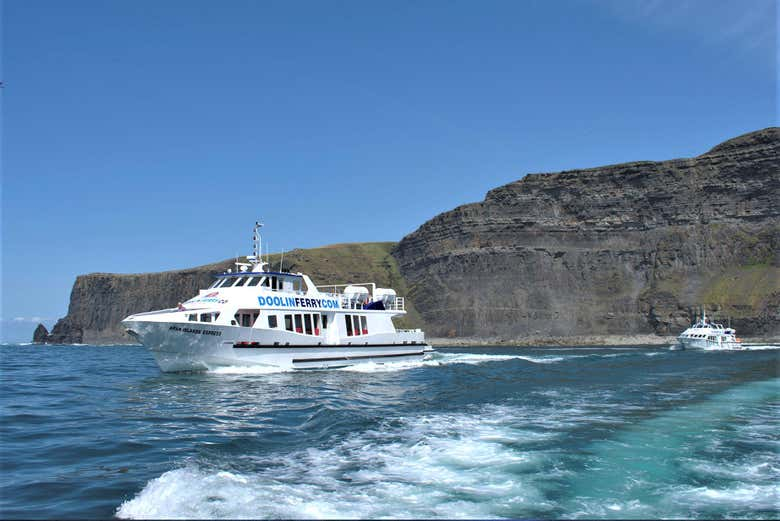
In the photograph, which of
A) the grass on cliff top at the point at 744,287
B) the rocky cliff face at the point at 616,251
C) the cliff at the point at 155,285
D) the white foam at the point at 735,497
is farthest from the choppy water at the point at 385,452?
the cliff at the point at 155,285

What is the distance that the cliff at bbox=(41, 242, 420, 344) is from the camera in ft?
429

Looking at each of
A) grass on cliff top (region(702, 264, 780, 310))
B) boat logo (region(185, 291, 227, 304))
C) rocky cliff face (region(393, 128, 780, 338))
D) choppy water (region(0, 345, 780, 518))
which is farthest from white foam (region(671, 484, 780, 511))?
grass on cliff top (region(702, 264, 780, 310))

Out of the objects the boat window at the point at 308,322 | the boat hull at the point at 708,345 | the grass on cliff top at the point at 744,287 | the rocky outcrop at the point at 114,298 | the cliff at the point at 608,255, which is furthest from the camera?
the rocky outcrop at the point at 114,298

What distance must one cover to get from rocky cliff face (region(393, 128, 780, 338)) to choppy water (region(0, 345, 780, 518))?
8342 cm

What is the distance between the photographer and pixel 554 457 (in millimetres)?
11906

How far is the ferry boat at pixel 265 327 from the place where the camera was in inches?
1096

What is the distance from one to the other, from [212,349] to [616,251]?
99.0 m

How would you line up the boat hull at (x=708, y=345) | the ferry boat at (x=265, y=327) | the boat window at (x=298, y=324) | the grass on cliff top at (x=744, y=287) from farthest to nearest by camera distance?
the grass on cliff top at (x=744, y=287), the boat hull at (x=708, y=345), the boat window at (x=298, y=324), the ferry boat at (x=265, y=327)

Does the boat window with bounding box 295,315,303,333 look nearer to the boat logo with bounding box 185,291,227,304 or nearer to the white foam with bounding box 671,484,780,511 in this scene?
the boat logo with bounding box 185,291,227,304

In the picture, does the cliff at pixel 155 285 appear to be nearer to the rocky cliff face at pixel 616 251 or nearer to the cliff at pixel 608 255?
the cliff at pixel 608 255

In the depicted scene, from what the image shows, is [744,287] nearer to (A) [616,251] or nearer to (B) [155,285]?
(A) [616,251]

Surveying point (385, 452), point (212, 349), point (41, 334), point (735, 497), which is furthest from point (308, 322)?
point (41, 334)

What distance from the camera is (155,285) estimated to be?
139 metres

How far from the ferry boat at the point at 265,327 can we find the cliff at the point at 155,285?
86.9 m
